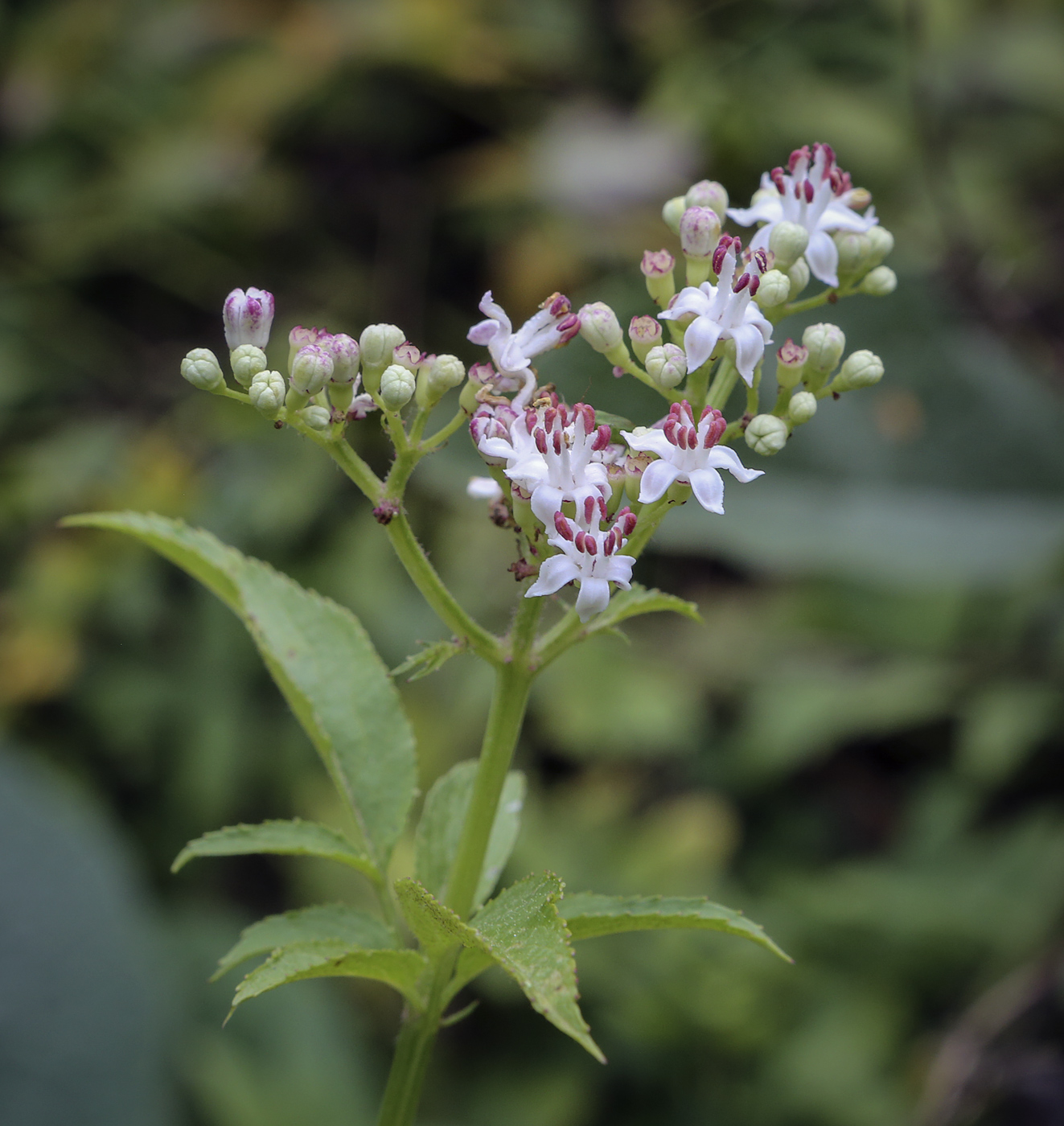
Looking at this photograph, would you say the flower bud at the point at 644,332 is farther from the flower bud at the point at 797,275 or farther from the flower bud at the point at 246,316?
the flower bud at the point at 246,316

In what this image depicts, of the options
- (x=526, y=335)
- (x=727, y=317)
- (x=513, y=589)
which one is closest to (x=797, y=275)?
(x=727, y=317)

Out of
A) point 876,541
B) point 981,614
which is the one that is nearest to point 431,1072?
point 876,541

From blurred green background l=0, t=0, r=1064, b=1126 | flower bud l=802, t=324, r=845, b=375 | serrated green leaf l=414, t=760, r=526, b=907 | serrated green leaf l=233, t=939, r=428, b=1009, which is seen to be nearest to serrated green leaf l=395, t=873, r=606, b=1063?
serrated green leaf l=233, t=939, r=428, b=1009

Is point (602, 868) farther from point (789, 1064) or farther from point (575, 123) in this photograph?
point (575, 123)

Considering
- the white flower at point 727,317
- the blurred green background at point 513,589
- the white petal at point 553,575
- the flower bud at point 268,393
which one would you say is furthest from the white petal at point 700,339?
the blurred green background at point 513,589

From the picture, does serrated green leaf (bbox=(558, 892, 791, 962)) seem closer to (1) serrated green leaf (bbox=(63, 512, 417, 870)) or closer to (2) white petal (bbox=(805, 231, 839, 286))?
(1) serrated green leaf (bbox=(63, 512, 417, 870))
